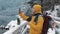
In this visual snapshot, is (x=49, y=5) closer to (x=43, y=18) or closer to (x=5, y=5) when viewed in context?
(x=43, y=18)

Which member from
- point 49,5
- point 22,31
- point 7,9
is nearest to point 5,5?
point 7,9

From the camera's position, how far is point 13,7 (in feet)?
597

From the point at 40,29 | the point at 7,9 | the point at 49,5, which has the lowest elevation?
the point at 7,9

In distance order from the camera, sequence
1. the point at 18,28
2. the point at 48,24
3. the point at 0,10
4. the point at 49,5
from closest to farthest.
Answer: the point at 48,24 < the point at 18,28 < the point at 49,5 < the point at 0,10

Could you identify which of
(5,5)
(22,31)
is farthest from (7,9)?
(22,31)

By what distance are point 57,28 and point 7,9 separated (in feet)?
589

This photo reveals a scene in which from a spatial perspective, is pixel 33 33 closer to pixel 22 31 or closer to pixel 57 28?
pixel 57 28

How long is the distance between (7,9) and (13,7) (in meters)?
7.78

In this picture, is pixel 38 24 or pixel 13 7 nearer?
pixel 38 24

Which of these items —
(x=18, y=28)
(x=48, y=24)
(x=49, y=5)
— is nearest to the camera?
(x=48, y=24)

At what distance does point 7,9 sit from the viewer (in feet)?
619

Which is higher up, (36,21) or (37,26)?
(36,21)

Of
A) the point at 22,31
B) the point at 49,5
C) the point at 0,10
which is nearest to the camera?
the point at 22,31

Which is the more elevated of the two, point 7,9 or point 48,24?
point 48,24
